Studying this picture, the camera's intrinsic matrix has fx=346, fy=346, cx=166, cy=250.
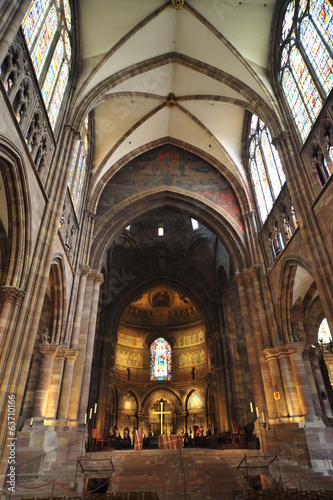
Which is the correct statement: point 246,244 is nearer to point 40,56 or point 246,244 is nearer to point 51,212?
point 51,212

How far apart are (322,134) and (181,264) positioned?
1983 centimetres

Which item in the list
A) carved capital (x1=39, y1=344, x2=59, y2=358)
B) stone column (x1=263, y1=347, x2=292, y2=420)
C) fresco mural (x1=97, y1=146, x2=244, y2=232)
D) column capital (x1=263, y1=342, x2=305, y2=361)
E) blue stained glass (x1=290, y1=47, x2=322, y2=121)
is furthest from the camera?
fresco mural (x1=97, y1=146, x2=244, y2=232)

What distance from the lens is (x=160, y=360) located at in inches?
1288

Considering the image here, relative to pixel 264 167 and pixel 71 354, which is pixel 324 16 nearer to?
pixel 264 167

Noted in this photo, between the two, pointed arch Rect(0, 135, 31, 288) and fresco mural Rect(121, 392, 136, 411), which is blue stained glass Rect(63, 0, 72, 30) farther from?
fresco mural Rect(121, 392, 136, 411)

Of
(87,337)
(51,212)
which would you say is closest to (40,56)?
(51,212)

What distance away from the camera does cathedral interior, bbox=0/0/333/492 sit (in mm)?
10188

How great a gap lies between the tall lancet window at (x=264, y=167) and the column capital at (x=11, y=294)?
11.9 metres

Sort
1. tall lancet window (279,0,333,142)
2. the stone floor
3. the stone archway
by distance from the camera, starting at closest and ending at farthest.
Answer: the stone floor, tall lancet window (279,0,333,142), the stone archway

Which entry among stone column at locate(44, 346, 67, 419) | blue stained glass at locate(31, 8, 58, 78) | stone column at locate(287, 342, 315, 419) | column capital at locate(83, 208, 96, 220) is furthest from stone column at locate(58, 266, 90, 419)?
blue stained glass at locate(31, 8, 58, 78)

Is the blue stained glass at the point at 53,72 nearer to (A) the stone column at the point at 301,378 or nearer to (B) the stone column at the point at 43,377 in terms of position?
(B) the stone column at the point at 43,377

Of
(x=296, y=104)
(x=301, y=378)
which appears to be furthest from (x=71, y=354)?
(x=296, y=104)

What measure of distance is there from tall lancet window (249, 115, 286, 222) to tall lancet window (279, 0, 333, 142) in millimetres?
2828

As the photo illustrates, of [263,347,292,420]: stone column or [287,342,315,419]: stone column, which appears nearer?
[287,342,315,419]: stone column
